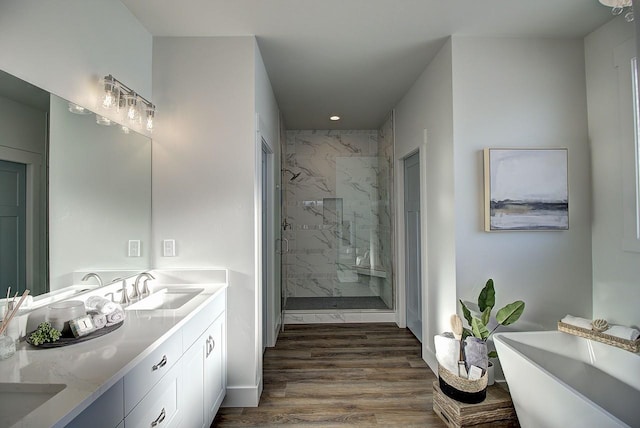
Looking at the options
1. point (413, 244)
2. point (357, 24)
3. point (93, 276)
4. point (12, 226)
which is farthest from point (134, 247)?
point (413, 244)

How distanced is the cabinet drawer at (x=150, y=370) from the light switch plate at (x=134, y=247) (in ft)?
2.95

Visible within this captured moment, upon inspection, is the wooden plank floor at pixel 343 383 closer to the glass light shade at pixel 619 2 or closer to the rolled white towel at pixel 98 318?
the rolled white towel at pixel 98 318

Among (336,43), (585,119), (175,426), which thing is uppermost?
(336,43)

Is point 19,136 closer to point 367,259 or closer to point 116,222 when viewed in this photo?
point 116,222

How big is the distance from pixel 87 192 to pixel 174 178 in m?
0.63

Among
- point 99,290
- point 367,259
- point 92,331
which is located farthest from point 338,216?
point 92,331

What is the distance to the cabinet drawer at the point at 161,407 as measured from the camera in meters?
1.18

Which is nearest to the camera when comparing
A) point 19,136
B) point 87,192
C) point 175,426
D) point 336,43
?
point 19,136

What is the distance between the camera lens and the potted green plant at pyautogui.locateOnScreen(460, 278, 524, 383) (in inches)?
81.4

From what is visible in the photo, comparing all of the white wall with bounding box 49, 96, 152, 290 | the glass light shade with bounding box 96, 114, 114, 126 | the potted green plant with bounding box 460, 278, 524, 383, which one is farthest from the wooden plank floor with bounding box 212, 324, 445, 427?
the glass light shade with bounding box 96, 114, 114, 126

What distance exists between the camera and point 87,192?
1.78 m

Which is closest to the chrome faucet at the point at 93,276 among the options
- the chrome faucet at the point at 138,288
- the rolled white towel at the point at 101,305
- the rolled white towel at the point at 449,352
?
the chrome faucet at the point at 138,288

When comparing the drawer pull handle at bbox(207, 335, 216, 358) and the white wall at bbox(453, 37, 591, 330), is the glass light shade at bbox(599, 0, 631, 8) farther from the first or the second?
the drawer pull handle at bbox(207, 335, 216, 358)

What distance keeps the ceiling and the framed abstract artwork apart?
2.89 ft
